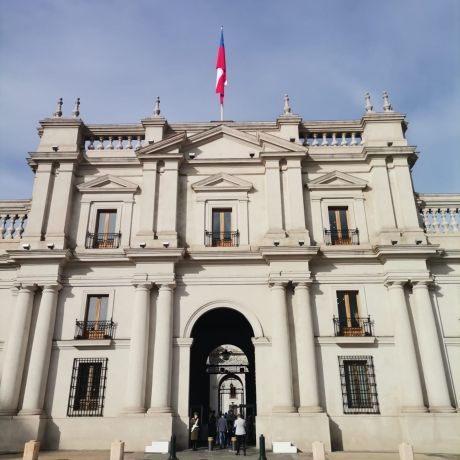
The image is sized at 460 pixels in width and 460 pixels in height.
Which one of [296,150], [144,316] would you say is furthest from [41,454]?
[296,150]

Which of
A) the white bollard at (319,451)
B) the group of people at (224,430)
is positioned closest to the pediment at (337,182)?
the group of people at (224,430)

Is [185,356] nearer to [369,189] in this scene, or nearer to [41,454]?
[41,454]

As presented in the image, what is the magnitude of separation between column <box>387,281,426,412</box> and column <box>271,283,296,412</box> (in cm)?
449

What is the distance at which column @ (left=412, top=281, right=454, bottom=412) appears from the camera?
1698cm

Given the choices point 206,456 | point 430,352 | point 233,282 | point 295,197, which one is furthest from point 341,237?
point 206,456

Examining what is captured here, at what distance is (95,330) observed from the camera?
61.4ft

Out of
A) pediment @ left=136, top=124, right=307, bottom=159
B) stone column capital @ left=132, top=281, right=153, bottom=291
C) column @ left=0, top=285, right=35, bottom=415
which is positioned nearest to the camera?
column @ left=0, top=285, right=35, bottom=415

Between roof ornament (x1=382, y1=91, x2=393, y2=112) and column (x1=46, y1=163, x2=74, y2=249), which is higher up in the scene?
roof ornament (x1=382, y1=91, x2=393, y2=112)

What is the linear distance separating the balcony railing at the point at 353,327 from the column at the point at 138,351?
7993 mm

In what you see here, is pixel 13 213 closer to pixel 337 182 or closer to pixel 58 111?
pixel 58 111

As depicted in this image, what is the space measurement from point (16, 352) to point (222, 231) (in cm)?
1006

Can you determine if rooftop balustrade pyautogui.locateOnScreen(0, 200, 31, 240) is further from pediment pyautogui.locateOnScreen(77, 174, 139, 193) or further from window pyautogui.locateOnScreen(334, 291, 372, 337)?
window pyautogui.locateOnScreen(334, 291, 372, 337)

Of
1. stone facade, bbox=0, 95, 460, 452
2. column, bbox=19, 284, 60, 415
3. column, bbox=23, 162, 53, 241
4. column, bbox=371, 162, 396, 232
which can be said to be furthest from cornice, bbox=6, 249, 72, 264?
column, bbox=371, 162, 396, 232

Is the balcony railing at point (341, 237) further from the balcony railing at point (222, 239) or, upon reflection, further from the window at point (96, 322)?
the window at point (96, 322)
